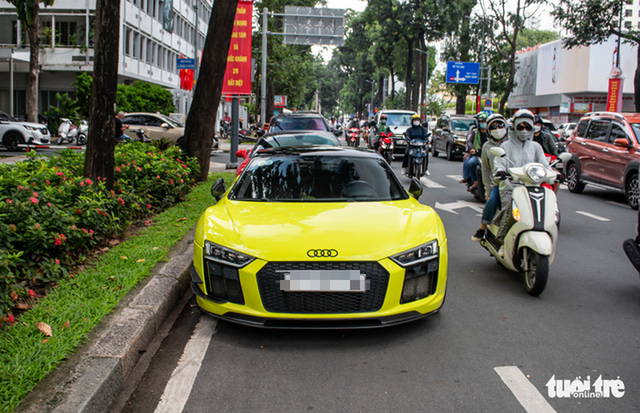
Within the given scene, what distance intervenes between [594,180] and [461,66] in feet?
144

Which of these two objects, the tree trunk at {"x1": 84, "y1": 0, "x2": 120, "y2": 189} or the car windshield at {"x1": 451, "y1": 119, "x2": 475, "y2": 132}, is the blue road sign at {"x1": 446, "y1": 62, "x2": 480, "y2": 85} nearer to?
the car windshield at {"x1": 451, "y1": 119, "x2": 475, "y2": 132}

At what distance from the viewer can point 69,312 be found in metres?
4.61

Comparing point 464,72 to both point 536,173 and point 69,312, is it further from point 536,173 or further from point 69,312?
point 69,312

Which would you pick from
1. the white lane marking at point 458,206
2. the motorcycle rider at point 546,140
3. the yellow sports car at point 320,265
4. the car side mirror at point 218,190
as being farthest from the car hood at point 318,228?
the white lane marking at point 458,206

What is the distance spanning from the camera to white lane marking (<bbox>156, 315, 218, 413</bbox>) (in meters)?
3.67

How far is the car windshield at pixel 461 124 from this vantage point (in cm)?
2701

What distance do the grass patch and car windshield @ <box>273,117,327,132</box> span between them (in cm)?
916

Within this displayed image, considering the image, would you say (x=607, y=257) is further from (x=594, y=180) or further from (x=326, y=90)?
(x=326, y=90)

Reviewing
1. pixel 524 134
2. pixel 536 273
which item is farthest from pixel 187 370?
pixel 524 134

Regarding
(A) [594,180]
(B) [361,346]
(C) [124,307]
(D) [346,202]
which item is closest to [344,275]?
(B) [361,346]

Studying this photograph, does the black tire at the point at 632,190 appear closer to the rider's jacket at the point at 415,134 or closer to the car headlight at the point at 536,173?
the rider's jacket at the point at 415,134

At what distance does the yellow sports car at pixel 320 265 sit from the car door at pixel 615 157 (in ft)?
32.2

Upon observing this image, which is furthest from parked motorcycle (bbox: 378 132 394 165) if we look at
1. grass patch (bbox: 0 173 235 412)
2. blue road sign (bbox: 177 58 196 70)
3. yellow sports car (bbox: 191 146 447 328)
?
yellow sports car (bbox: 191 146 447 328)

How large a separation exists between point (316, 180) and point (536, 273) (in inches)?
84.8
